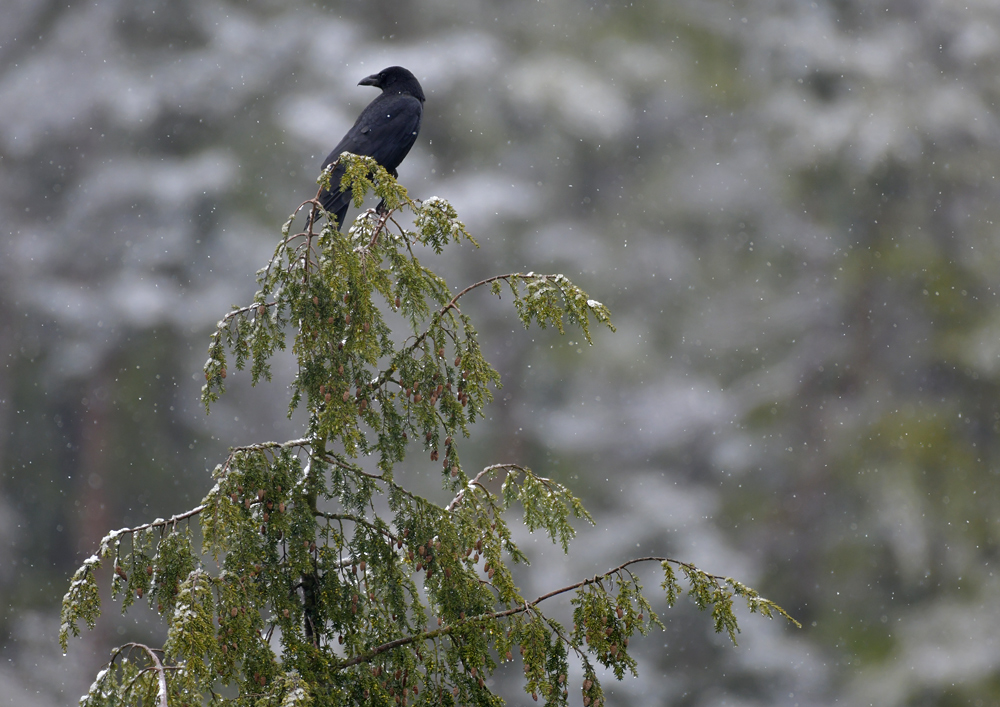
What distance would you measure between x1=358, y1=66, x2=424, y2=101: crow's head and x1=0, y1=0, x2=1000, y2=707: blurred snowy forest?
19.3 ft

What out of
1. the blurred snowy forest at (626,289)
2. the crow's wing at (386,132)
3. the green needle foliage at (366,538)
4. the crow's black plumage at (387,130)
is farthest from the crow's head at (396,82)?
the blurred snowy forest at (626,289)

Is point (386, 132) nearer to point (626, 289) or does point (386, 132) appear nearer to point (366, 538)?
point (366, 538)

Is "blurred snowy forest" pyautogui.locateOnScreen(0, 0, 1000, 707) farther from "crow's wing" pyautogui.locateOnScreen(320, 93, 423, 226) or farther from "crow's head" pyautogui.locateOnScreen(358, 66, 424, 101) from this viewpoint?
"crow's wing" pyautogui.locateOnScreen(320, 93, 423, 226)

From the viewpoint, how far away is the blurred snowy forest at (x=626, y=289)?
1073cm

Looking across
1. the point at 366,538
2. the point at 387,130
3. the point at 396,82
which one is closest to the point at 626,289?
the point at 396,82

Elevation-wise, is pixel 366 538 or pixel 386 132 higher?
pixel 386 132

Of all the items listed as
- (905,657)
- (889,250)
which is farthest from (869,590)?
(889,250)

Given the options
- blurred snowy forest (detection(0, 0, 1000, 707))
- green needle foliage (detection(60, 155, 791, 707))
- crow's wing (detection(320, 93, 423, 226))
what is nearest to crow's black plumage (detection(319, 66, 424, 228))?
crow's wing (detection(320, 93, 423, 226))

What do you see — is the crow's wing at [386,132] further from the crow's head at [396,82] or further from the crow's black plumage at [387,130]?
the crow's head at [396,82]

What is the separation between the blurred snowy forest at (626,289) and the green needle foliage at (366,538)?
7.64 m

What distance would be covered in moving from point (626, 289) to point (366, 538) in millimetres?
9912

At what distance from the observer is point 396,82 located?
509 centimetres

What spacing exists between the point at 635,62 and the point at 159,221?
652 centimetres

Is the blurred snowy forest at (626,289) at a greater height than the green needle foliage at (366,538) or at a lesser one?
greater
